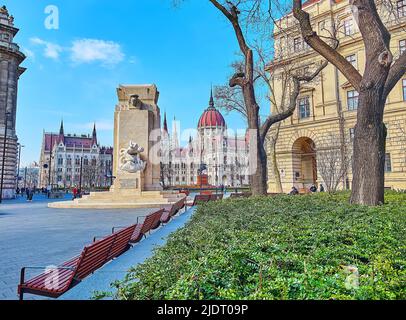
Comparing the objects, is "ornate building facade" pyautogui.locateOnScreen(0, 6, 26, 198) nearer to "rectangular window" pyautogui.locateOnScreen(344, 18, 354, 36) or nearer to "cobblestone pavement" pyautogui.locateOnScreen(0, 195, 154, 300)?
"cobblestone pavement" pyautogui.locateOnScreen(0, 195, 154, 300)

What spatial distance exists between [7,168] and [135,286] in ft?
137

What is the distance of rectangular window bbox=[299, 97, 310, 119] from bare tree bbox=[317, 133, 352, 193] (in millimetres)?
4371

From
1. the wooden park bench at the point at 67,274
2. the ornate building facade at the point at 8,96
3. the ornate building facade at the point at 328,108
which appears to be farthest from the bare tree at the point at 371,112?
the ornate building facade at the point at 8,96

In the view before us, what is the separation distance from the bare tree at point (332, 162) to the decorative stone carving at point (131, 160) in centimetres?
1259

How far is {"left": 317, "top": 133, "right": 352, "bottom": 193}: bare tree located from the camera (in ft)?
65.0

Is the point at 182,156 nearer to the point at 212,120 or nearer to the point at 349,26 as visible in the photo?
the point at 212,120

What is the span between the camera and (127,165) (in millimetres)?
19203

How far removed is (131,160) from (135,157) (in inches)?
13.8

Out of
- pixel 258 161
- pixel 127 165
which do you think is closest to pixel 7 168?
pixel 127 165

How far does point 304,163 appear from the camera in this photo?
35.2 m

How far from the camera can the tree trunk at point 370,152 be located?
9148 millimetres

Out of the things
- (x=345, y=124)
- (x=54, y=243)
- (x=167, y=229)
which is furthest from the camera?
(x=345, y=124)

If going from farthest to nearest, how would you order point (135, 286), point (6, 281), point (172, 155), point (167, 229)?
point (172, 155)
point (167, 229)
point (6, 281)
point (135, 286)
